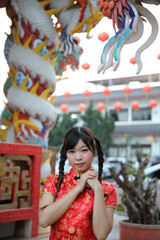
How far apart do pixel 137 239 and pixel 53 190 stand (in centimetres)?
203

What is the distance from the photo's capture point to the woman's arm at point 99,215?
1222mm

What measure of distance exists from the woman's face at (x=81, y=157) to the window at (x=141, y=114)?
1941 cm

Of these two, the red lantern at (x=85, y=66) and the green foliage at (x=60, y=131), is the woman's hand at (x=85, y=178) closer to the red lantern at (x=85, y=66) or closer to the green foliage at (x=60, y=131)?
the red lantern at (x=85, y=66)

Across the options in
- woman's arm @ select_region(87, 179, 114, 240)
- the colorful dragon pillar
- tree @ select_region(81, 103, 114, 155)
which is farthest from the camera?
tree @ select_region(81, 103, 114, 155)

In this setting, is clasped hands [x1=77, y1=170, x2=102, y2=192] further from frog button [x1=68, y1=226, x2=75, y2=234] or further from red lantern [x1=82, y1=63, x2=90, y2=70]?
red lantern [x1=82, y1=63, x2=90, y2=70]

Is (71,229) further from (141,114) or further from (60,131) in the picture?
(141,114)

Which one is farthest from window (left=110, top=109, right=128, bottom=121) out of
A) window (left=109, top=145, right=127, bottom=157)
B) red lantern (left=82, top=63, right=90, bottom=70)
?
red lantern (left=82, top=63, right=90, bottom=70)

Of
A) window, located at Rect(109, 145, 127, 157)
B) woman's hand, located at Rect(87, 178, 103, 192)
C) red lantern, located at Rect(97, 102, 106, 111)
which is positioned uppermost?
red lantern, located at Rect(97, 102, 106, 111)

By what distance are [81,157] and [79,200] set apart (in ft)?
0.56

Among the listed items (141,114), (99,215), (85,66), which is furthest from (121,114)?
(99,215)

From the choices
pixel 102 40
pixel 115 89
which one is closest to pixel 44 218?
pixel 102 40

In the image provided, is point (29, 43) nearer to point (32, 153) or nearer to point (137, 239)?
point (32, 153)

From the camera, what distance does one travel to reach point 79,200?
1.30m

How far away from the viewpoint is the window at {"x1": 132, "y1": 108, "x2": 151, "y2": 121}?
66.6ft
